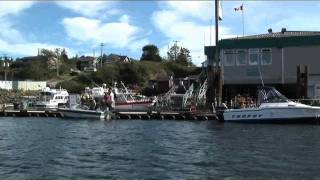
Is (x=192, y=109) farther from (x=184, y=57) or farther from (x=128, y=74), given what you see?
(x=184, y=57)

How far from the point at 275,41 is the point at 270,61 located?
2.23m

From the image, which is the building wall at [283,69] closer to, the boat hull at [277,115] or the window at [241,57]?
the window at [241,57]

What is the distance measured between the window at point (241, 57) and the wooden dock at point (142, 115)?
953 centimetres

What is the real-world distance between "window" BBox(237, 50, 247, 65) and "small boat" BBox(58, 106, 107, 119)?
15333 mm

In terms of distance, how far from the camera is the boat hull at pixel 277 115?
48.9 metres

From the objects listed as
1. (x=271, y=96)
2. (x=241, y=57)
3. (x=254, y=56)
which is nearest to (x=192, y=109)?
(x=241, y=57)

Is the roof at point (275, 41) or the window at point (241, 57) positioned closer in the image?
the roof at point (275, 41)

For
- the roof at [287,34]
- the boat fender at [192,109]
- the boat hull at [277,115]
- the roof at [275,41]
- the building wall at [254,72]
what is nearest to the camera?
the boat hull at [277,115]

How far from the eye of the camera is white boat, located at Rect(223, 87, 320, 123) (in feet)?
161

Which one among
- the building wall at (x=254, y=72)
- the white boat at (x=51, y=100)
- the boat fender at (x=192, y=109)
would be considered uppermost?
the building wall at (x=254, y=72)

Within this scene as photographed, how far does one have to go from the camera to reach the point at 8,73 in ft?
576

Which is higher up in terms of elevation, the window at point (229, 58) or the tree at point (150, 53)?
the tree at point (150, 53)

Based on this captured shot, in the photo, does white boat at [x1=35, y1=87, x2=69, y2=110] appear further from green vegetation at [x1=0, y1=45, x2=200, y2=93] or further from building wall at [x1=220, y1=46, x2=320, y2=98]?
green vegetation at [x1=0, y1=45, x2=200, y2=93]

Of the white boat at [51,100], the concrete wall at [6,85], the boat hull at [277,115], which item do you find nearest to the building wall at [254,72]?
the boat hull at [277,115]
